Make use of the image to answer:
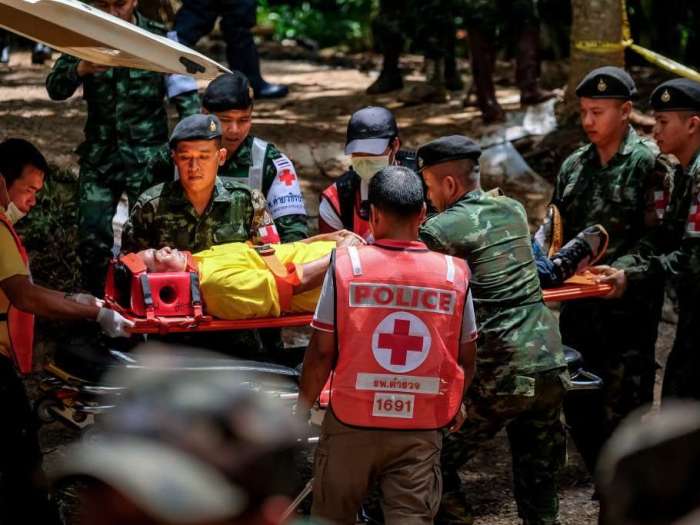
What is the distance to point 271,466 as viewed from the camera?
205 cm

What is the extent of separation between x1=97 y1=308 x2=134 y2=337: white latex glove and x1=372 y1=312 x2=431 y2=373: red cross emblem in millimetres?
1260

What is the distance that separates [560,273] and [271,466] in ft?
12.2

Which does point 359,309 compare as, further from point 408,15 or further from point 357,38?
point 357,38

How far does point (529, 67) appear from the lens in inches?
398

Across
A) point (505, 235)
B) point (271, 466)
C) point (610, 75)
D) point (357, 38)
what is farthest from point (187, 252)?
point (357, 38)

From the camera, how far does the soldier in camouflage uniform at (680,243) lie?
5.61m

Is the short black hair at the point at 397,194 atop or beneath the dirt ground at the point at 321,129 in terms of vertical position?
atop

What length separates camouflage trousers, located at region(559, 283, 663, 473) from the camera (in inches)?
238

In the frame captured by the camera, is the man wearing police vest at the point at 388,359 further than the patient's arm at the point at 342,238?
No

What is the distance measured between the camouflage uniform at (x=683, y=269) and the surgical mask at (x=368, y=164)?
44.8 inches

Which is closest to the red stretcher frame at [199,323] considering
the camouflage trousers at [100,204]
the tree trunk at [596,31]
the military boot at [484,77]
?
the camouflage trousers at [100,204]

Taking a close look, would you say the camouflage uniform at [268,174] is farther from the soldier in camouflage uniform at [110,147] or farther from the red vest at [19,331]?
the red vest at [19,331]

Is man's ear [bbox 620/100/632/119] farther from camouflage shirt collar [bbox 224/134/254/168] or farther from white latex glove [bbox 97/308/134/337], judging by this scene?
white latex glove [bbox 97/308/134/337]

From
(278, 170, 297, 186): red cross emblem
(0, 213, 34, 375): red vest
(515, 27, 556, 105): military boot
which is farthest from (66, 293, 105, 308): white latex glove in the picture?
(515, 27, 556, 105): military boot
